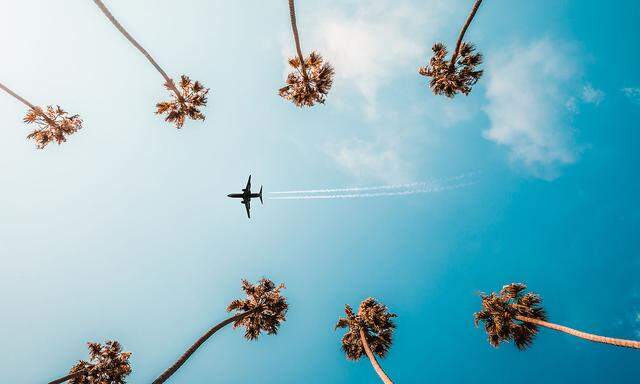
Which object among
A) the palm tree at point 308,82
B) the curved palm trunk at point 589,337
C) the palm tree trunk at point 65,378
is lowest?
the palm tree trunk at point 65,378

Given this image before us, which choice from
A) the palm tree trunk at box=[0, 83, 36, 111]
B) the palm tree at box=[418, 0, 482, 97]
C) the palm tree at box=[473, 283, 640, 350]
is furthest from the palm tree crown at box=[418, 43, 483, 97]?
the palm tree trunk at box=[0, 83, 36, 111]

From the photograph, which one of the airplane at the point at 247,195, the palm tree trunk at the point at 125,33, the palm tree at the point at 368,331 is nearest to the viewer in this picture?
the palm tree trunk at the point at 125,33

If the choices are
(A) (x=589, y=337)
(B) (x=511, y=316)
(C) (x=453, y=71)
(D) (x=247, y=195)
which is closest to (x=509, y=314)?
(B) (x=511, y=316)

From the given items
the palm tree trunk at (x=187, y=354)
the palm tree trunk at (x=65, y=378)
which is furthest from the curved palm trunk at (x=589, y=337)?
the palm tree trunk at (x=65, y=378)

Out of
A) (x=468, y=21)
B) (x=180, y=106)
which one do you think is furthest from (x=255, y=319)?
(x=468, y=21)

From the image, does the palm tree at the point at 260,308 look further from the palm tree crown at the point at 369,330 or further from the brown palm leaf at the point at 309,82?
the brown palm leaf at the point at 309,82
